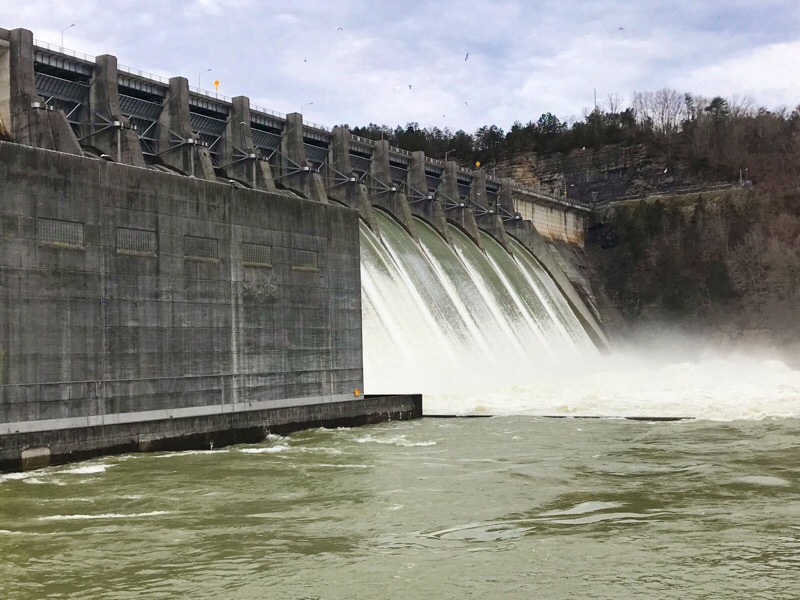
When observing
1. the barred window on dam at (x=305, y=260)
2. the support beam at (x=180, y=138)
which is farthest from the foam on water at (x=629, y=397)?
the support beam at (x=180, y=138)

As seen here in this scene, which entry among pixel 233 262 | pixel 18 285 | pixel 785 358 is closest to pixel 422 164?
pixel 785 358

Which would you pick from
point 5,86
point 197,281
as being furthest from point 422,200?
point 197,281

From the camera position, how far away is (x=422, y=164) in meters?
43.4

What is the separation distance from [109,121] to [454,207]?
2072 centimetres

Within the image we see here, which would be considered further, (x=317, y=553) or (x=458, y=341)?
(x=458, y=341)

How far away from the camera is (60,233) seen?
1695 cm

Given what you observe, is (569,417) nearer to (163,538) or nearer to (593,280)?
(163,538)

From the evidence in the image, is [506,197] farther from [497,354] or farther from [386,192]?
[497,354]

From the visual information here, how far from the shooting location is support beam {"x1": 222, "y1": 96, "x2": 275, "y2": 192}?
106 ft

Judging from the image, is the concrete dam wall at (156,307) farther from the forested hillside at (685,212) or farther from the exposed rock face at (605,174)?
the exposed rock face at (605,174)

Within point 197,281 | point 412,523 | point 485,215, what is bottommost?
point 412,523

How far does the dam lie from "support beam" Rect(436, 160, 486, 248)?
423cm

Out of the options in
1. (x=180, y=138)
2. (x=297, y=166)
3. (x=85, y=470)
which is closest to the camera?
(x=85, y=470)

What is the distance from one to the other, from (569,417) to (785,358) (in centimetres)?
2629
